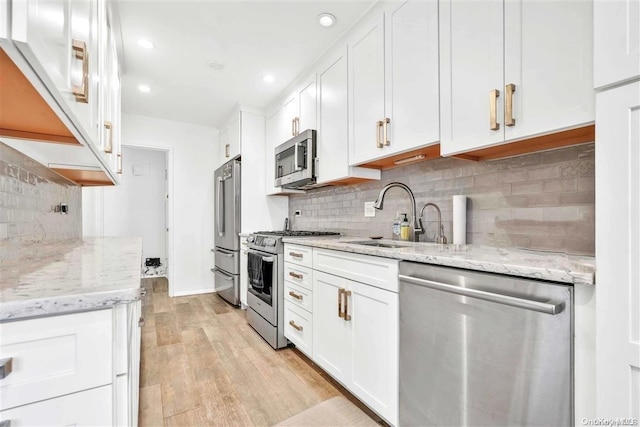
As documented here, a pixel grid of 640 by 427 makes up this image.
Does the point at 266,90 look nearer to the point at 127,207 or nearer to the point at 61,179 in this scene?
the point at 61,179

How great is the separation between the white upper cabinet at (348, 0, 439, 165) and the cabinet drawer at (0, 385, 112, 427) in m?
1.67

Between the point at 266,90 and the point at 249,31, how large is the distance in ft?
3.34

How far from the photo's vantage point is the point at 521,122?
1257 mm

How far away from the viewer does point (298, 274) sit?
2.26 m

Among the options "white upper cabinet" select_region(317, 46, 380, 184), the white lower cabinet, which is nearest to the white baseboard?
"white upper cabinet" select_region(317, 46, 380, 184)

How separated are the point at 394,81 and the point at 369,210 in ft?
3.43

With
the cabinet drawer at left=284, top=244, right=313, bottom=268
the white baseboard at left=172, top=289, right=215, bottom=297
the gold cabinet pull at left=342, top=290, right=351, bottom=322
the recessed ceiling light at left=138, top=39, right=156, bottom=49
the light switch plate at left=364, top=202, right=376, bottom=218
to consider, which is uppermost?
the recessed ceiling light at left=138, top=39, right=156, bottom=49

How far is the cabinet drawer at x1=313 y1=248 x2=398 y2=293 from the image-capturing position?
1449 millimetres

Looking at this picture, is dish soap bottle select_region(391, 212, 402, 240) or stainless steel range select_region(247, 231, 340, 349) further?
stainless steel range select_region(247, 231, 340, 349)

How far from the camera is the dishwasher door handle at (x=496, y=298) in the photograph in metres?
0.89

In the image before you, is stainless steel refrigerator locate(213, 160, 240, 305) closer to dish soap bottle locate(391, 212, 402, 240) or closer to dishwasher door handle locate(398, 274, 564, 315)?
dish soap bottle locate(391, 212, 402, 240)

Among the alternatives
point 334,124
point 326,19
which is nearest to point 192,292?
point 334,124

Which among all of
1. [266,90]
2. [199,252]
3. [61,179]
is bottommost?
[199,252]

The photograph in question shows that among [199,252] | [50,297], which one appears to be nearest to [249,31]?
[50,297]
